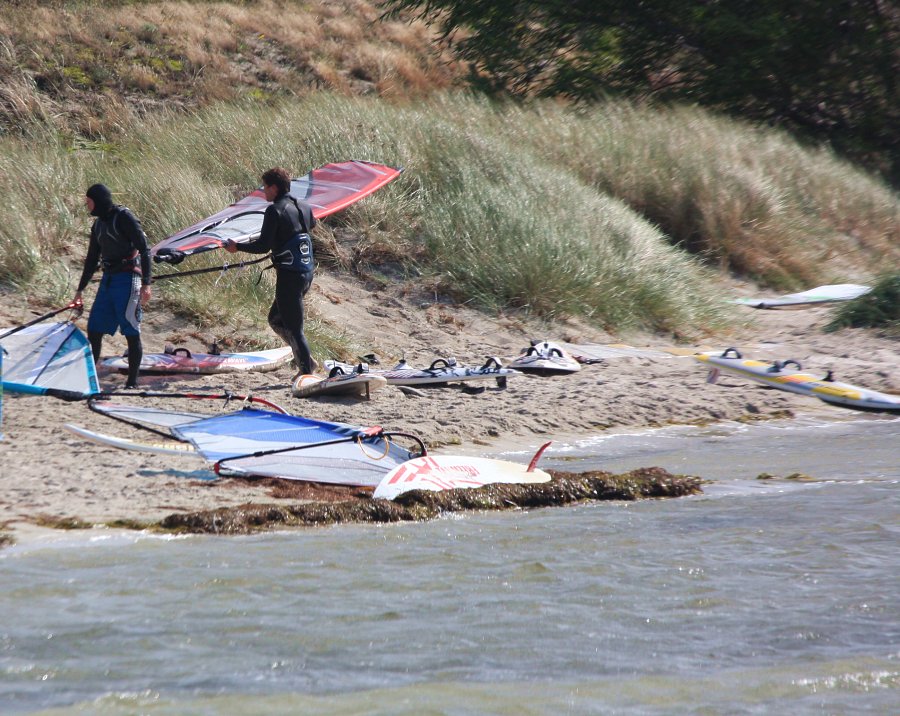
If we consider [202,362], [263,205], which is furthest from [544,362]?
[263,205]

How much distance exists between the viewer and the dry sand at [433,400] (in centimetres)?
558

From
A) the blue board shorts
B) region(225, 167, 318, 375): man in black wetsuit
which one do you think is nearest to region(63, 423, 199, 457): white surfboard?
the blue board shorts

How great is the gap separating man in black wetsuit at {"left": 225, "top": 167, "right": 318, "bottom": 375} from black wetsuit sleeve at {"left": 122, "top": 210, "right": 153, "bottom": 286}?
0.66m

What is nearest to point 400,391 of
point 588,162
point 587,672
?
point 587,672

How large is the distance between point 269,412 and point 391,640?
2.84 metres

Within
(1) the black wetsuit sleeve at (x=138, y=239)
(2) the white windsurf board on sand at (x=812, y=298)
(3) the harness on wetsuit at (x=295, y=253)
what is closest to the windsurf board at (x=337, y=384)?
(3) the harness on wetsuit at (x=295, y=253)

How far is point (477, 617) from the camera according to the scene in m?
4.22

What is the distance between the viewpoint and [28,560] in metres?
4.48

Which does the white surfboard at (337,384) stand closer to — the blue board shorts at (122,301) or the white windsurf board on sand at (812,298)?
the blue board shorts at (122,301)

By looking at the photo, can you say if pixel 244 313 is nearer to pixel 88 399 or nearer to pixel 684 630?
pixel 88 399

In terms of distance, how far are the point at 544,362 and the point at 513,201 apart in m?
3.89

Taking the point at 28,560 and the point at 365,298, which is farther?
the point at 365,298

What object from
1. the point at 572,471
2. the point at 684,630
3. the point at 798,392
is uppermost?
the point at 684,630

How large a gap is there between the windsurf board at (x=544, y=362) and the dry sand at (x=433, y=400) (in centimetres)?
8
